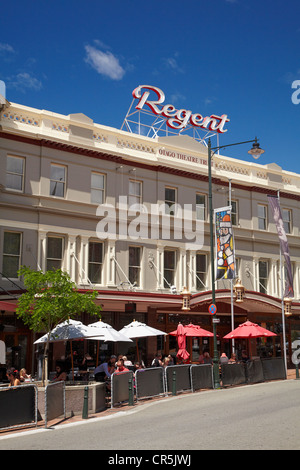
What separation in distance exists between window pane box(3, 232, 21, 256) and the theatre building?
48mm

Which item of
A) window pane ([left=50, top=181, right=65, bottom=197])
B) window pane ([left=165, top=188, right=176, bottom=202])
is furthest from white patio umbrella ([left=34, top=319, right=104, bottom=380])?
window pane ([left=165, top=188, right=176, bottom=202])

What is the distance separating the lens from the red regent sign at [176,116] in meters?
31.0

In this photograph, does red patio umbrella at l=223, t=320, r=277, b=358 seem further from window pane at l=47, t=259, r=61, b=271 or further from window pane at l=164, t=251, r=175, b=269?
window pane at l=47, t=259, r=61, b=271

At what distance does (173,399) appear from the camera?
59.9 feet

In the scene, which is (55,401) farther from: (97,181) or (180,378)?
(97,181)

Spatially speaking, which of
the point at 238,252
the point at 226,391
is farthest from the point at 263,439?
the point at 238,252

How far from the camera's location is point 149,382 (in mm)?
18438

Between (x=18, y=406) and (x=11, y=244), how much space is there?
13807mm

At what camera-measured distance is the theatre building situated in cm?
2589

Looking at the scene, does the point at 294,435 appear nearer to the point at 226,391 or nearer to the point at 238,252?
the point at 226,391

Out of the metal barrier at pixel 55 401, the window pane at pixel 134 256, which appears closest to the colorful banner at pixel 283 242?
the window pane at pixel 134 256

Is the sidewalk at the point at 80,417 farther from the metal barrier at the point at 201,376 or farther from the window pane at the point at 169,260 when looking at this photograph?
the window pane at the point at 169,260

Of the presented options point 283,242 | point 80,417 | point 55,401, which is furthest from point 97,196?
point 55,401
